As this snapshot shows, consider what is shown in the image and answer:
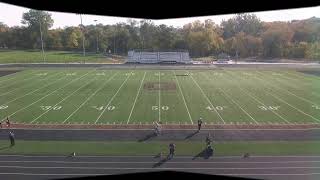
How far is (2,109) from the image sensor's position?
29.9m

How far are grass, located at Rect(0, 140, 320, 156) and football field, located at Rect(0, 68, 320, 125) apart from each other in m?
4.21

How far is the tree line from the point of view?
82.4 metres

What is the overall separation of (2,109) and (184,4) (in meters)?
23.7

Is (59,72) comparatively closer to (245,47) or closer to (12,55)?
(12,55)

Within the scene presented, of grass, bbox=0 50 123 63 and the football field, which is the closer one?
the football field

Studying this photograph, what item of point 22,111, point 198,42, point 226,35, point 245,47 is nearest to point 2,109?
point 22,111

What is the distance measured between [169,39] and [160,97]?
50500 millimetres

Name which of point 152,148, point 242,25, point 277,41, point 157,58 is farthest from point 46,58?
point 152,148

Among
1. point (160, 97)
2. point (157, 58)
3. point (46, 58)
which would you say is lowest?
point (46, 58)

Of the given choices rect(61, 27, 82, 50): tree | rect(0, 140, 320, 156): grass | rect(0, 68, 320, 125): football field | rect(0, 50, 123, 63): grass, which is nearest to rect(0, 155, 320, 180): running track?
rect(0, 140, 320, 156): grass

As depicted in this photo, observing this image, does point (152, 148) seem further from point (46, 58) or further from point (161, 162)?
point (46, 58)

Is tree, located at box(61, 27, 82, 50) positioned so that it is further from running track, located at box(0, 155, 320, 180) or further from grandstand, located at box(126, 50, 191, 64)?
running track, located at box(0, 155, 320, 180)

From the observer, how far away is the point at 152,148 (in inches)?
816

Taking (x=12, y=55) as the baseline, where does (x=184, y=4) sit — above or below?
above
